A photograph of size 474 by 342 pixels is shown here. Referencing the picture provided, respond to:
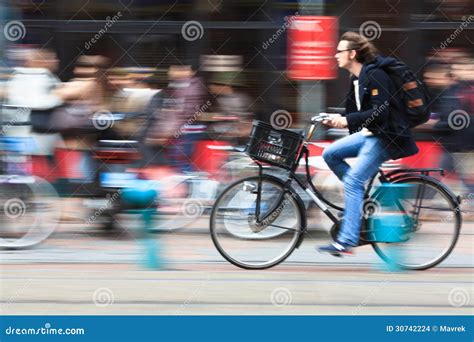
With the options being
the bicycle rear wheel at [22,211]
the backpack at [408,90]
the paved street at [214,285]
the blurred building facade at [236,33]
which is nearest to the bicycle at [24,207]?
the bicycle rear wheel at [22,211]

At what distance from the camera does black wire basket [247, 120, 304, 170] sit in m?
6.01

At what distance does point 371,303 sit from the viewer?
5.36 meters

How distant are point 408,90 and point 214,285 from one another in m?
1.80

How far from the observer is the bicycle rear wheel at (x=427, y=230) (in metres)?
6.16

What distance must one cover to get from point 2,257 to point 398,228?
10.1 feet

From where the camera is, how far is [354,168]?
5969 millimetres

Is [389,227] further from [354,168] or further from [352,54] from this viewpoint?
[352,54]

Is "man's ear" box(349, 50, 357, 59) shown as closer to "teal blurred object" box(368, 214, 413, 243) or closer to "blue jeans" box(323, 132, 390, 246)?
"blue jeans" box(323, 132, 390, 246)

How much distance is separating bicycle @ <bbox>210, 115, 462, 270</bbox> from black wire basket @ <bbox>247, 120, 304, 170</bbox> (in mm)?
21

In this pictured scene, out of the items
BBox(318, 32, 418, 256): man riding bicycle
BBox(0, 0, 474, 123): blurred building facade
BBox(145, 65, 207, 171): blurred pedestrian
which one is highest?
BBox(0, 0, 474, 123): blurred building facade

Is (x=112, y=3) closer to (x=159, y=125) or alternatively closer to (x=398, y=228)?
(x=159, y=125)

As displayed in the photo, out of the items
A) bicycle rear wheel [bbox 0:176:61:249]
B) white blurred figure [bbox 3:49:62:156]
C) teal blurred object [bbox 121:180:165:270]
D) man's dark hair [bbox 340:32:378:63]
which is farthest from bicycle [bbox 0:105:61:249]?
man's dark hair [bbox 340:32:378:63]

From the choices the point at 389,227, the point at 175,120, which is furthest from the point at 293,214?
the point at 175,120
